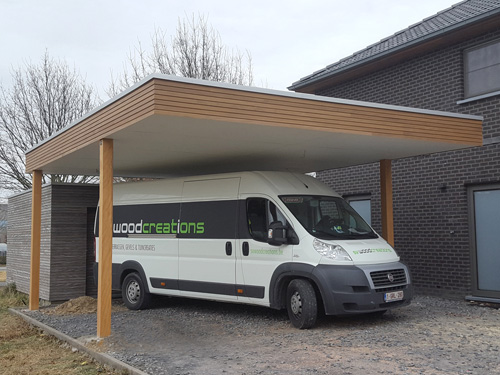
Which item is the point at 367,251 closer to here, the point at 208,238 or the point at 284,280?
the point at 284,280

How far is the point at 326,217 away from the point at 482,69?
16.1 ft

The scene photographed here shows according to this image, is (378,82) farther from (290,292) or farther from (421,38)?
(290,292)

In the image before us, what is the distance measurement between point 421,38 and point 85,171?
7653 millimetres

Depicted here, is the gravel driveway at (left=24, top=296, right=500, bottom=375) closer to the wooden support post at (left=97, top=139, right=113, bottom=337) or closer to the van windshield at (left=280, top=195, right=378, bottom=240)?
the wooden support post at (left=97, top=139, right=113, bottom=337)

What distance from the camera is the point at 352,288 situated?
8.02 m

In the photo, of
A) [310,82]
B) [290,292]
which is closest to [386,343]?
[290,292]

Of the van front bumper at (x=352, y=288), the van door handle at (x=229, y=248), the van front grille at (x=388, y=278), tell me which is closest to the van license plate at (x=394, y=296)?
the van front bumper at (x=352, y=288)

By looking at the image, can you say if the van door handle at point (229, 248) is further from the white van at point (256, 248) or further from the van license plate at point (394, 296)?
the van license plate at point (394, 296)

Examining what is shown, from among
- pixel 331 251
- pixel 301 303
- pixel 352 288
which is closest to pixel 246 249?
pixel 301 303

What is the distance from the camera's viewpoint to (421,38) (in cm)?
1155

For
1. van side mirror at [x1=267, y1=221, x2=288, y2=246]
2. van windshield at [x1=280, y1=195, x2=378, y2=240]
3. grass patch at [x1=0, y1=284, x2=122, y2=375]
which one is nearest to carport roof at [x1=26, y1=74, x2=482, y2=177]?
van windshield at [x1=280, y1=195, x2=378, y2=240]

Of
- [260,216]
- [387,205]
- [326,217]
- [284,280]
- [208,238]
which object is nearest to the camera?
[284,280]

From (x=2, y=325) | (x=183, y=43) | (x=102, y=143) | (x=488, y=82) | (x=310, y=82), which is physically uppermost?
(x=183, y=43)

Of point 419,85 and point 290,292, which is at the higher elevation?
point 419,85
